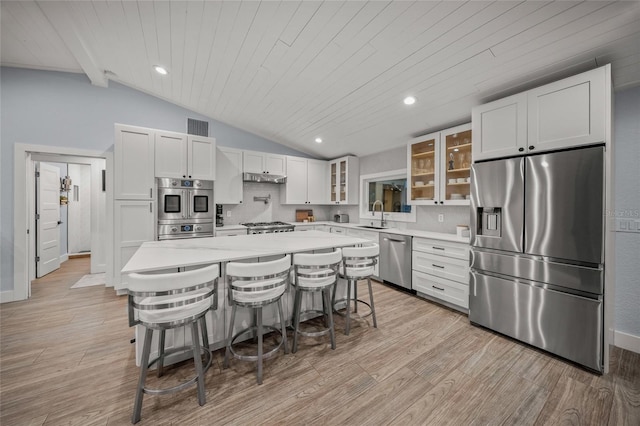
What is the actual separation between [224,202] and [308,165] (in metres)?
2.01

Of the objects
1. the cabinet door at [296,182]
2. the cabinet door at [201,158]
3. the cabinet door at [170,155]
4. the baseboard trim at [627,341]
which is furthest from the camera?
the cabinet door at [296,182]

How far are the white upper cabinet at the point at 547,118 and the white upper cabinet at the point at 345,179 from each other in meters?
2.68

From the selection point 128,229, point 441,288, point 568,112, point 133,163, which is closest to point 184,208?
point 128,229

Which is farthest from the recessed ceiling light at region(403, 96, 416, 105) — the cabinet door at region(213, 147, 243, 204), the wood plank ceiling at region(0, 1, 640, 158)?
the cabinet door at region(213, 147, 243, 204)

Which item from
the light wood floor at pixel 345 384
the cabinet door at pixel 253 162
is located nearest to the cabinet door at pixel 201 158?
the cabinet door at pixel 253 162

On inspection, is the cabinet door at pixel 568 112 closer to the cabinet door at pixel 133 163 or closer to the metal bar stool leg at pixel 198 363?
the metal bar stool leg at pixel 198 363

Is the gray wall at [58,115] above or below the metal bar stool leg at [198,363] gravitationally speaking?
above

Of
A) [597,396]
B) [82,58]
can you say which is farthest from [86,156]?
[597,396]

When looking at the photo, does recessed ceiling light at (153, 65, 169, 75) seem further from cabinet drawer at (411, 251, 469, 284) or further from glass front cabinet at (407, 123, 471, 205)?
cabinet drawer at (411, 251, 469, 284)

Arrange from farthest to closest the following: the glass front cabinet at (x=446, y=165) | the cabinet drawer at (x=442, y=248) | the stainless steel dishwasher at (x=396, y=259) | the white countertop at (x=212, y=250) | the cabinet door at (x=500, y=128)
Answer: the stainless steel dishwasher at (x=396, y=259), the glass front cabinet at (x=446, y=165), the cabinet drawer at (x=442, y=248), the cabinet door at (x=500, y=128), the white countertop at (x=212, y=250)

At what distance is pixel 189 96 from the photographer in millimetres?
3869

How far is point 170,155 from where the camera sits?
379 cm

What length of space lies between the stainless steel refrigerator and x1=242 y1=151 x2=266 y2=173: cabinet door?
12.0 feet

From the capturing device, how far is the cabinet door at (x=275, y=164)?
4859 mm
